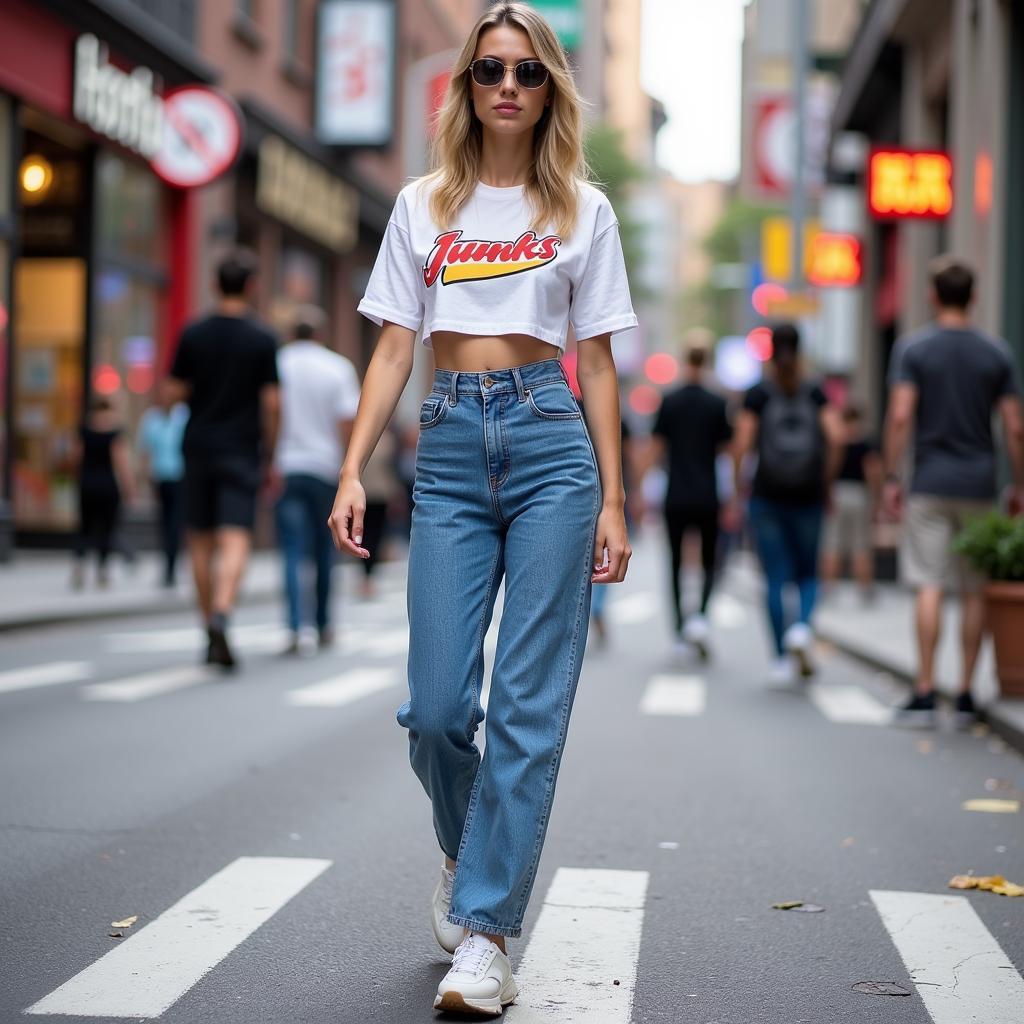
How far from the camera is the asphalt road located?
12.5 feet

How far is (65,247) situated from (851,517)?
9290 millimetres

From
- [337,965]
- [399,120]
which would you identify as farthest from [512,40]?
[399,120]

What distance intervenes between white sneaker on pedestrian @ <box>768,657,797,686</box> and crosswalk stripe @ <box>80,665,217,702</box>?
321 cm

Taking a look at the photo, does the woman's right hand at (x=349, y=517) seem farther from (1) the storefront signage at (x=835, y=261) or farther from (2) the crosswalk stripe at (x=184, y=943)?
(1) the storefront signage at (x=835, y=261)

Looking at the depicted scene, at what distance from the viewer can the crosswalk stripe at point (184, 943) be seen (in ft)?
11.9

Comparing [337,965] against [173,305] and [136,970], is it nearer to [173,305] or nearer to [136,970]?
[136,970]

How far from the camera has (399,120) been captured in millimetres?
37156

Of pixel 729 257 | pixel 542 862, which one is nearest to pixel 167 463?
pixel 542 862

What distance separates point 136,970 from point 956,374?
18.2ft

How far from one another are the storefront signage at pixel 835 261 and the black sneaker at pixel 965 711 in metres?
20.5

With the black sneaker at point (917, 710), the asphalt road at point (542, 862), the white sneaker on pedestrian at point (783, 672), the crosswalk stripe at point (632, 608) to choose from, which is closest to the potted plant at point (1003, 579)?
the black sneaker at point (917, 710)

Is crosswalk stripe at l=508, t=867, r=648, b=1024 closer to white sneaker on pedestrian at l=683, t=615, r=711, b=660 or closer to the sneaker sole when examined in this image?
the sneaker sole

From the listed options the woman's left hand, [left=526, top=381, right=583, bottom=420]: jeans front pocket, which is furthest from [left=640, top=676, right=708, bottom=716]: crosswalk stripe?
[left=526, top=381, right=583, bottom=420]: jeans front pocket

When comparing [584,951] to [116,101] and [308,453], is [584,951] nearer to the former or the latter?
[308,453]
